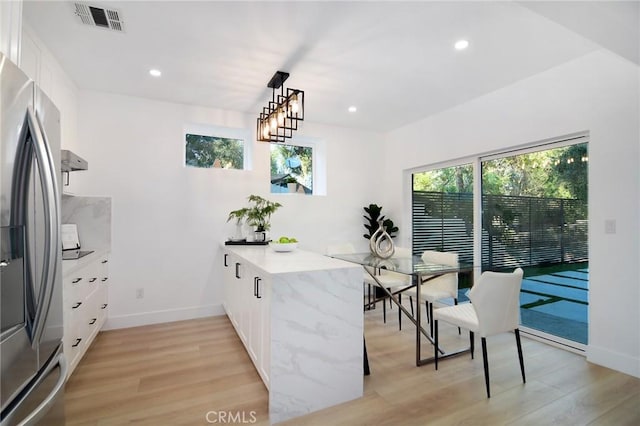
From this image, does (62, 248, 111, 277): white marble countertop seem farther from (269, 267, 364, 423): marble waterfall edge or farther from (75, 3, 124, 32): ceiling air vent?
(75, 3, 124, 32): ceiling air vent

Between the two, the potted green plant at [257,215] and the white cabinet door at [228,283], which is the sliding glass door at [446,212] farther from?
the white cabinet door at [228,283]

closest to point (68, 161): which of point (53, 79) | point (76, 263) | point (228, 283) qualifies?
point (53, 79)

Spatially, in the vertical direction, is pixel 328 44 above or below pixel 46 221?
above

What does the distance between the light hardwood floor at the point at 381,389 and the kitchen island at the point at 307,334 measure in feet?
0.37

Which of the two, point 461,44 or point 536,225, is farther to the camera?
point 536,225

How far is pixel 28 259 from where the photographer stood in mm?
1011

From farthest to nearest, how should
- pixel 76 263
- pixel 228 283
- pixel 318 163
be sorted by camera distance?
1. pixel 318 163
2. pixel 228 283
3. pixel 76 263

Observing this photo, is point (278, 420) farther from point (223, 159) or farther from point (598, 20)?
point (223, 159)

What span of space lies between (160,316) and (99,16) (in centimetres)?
300

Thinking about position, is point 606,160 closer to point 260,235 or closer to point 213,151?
point 260,235

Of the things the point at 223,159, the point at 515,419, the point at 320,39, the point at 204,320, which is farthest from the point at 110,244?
the point at 515,419

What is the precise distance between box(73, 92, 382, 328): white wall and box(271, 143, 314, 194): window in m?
0.21

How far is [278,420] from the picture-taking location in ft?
6.20

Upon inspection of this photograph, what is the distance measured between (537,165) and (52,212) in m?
3.85
